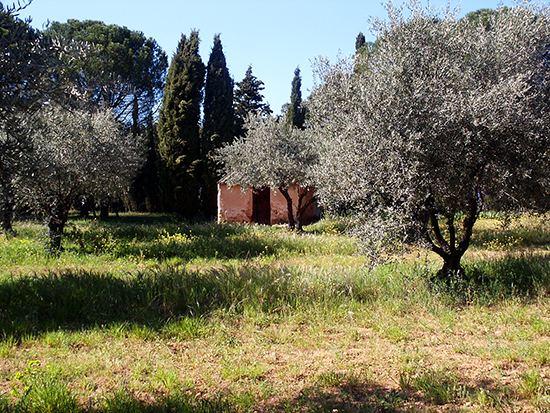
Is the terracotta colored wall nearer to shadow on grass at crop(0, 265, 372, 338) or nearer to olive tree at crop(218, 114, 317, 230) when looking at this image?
olive tree at crop(218, 114, 317, 230)

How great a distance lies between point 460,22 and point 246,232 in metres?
9.41

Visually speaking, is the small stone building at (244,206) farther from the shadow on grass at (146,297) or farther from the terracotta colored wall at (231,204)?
the shadow on grass at (146,297)

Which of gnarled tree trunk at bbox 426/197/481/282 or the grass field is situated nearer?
the grass field

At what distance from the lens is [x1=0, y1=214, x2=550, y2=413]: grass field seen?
11.6 ft

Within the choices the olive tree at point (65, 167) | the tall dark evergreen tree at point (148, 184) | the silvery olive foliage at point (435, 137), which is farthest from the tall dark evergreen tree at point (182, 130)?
the silvery olive foliage at point (435, 137)

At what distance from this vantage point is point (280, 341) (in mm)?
5047

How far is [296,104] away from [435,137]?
91.7 feet

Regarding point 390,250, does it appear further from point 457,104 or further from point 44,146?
point 44,146

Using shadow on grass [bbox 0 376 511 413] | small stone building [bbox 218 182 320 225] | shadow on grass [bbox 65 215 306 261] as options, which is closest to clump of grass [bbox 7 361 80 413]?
shadow on grass [bbox 0 376 511 413]

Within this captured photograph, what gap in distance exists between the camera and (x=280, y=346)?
16.1ft

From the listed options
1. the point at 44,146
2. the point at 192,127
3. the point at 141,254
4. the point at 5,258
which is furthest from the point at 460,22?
the point at 192,127

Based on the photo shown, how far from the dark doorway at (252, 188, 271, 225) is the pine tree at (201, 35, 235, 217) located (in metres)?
3.24

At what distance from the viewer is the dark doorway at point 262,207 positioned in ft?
73.7

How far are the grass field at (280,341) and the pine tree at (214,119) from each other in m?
16.6
